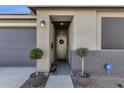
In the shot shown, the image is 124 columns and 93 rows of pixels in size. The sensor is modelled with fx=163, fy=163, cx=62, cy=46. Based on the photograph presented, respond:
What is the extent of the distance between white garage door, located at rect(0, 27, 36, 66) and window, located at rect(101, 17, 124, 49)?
13.9ft

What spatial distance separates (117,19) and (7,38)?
627 centimetres

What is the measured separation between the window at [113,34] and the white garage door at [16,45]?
4252 millimetres

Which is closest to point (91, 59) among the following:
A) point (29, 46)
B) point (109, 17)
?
point (109, 17)

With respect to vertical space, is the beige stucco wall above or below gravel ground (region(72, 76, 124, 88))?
above

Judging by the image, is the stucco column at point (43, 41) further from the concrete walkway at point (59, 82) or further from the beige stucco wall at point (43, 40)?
the concrete walkway at point (59, 82)

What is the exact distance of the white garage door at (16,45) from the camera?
965cm

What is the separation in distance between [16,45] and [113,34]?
5594 millimetres

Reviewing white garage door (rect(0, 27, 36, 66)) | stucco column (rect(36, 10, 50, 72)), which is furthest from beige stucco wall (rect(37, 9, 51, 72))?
white garage door (rect(0, 27, 36, 66))

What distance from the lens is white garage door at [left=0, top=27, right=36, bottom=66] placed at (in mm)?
9648

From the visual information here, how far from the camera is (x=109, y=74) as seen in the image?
6969 mm

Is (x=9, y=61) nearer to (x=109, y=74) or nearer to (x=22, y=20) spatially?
(x=22, y=20)

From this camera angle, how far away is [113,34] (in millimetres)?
7352

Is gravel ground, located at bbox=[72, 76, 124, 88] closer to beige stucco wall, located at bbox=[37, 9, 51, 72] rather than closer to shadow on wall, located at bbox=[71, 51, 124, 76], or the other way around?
shadow on wall, located at bbox=[71, 51, 124, 76]

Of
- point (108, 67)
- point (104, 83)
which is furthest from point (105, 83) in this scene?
point (108, 67)
